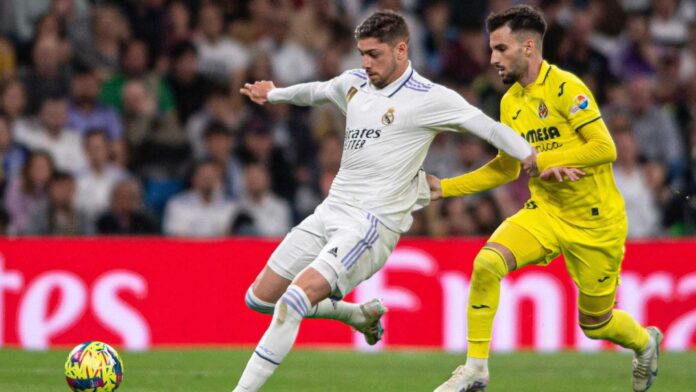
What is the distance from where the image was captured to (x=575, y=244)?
819 cm

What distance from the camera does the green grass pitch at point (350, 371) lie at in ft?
30.2

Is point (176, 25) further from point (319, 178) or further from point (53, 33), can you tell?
point (319, 178)

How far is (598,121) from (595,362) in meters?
4.16

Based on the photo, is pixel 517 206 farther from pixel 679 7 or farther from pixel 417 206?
pixel 417 206

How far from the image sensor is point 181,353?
38.9 ft

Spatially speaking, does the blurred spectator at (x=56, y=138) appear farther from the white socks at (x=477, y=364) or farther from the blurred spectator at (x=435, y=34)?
the white socks at (x=477, y=364)

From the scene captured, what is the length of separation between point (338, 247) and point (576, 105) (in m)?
1.74

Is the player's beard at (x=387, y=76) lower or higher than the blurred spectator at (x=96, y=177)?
higher

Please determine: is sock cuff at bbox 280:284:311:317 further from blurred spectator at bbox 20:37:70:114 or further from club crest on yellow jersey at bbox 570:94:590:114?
blurred spectator at bbox 20:37:70:114

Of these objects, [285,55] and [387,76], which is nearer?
[387,76]

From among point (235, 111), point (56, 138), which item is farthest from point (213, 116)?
point (56, 138)

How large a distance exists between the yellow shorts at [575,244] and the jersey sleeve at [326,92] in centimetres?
131

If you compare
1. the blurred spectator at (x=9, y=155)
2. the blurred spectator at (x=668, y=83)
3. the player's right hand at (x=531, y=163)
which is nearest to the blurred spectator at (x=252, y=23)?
the blurred spectator at (x=9, y=155)

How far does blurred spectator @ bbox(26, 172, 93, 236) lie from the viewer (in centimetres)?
1290
